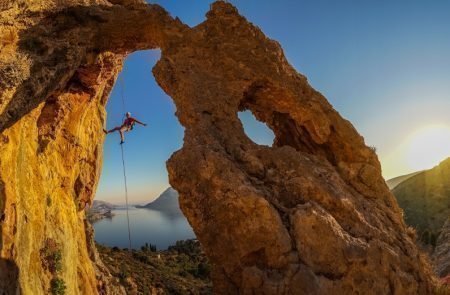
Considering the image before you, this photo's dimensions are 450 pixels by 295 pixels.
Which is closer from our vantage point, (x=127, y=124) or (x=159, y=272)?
(x=127, y=124)

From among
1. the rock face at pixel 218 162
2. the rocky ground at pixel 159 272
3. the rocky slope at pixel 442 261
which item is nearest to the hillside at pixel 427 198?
the rocky slope at pixel 442 261

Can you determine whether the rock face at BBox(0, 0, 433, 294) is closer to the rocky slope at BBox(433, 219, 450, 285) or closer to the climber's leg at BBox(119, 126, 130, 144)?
the climber's leg at BBox(119, 126, 130, 144)

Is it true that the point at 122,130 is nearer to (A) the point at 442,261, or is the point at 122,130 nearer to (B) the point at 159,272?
(A) the point at 442,261

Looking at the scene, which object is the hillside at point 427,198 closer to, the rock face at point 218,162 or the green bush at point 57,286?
the rock face at point 218,162

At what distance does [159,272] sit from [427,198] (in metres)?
61.3

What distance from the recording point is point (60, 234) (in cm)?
1407

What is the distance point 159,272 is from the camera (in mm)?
46781

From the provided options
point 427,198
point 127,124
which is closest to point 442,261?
point 127,124

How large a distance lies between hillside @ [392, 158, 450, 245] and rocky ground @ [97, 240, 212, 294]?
129 feet

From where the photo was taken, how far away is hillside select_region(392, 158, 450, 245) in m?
68.4

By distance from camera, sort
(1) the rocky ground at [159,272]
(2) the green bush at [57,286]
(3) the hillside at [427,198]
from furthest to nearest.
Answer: (3) the hillside at [427,198], (1) the rocky ground at [159,272], (2) the green bush at [57,286]

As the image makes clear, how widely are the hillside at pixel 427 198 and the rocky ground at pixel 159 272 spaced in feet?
129

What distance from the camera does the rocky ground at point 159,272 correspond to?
37125 millimetres

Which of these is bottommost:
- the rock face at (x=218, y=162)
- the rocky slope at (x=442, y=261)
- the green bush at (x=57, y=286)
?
the rocky slope at (x=442, y=261)
